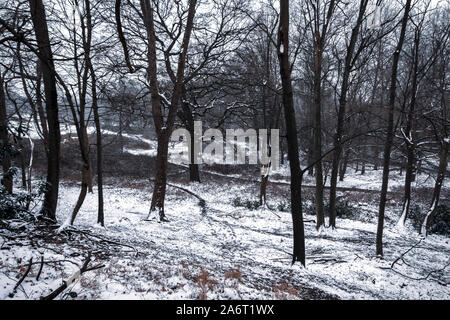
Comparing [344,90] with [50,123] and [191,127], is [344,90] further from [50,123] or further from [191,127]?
[191,127]

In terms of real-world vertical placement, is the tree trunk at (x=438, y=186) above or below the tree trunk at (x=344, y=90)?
below

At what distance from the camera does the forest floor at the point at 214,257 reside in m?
3.75

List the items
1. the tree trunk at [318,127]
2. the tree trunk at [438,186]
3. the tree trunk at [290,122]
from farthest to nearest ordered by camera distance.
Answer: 1. the tree trunk at [438,186]
2. the tree trunk at [318,127]
3. the tree trunk at [290,122]

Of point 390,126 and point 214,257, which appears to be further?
point 390,126

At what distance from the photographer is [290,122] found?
5.46m

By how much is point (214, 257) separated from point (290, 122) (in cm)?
345

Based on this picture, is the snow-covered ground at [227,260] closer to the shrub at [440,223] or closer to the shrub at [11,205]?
the shrub at [440,223]

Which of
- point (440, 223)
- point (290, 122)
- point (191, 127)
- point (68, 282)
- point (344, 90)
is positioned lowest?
point (440, 223)

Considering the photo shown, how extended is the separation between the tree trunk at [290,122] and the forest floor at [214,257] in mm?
778

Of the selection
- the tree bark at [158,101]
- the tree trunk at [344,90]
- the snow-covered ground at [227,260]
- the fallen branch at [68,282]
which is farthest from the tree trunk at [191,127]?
the fallen branch at [68,282]

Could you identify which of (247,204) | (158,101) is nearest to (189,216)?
(247,204)

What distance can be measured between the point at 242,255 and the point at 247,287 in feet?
8.50
